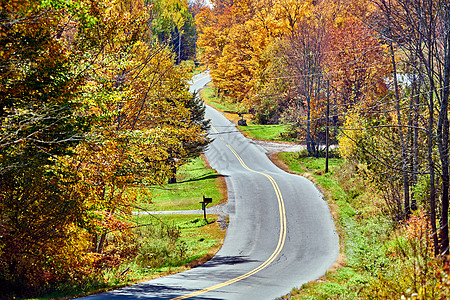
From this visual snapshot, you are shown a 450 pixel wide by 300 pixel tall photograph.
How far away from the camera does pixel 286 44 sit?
48750 millimetres

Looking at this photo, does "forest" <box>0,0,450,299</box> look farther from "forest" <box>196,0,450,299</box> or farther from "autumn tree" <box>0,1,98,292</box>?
"forest" <box>196,0,450,299</box>

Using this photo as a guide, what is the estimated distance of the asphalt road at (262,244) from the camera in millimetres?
13531

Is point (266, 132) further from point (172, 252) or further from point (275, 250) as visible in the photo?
point (172, 252)

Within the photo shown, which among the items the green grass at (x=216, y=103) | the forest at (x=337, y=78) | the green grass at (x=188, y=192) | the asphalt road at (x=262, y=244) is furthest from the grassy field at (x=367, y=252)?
the green grass at (x=216, y=103)

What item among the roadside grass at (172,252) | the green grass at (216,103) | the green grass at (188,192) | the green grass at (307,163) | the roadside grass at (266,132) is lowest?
the roadside grass at (172,252)

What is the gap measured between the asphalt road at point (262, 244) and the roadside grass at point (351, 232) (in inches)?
28.6

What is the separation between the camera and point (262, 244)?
23.8 metres

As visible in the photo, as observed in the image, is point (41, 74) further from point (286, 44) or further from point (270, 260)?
point (286, 44)

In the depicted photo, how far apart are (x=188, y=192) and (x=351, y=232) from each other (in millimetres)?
16077

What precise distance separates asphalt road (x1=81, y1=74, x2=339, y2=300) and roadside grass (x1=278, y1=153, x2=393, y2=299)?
73cm

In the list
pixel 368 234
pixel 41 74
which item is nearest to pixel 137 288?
pixel 41 74

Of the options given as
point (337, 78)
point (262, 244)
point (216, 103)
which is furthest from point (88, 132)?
point (216, 103)

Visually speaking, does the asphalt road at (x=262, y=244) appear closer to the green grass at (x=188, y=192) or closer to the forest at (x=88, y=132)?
the green grass at (x=188, y=192)

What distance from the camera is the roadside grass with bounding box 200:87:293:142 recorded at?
5385 cm
